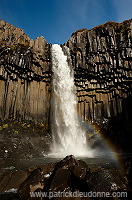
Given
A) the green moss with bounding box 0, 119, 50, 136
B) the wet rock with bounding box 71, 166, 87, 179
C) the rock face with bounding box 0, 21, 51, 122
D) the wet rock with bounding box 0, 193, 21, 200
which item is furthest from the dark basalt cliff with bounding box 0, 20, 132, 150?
the wet rock with bounding box 71, 166, 87, 179

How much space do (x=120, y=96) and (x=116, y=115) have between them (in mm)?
3705

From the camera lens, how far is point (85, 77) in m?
27.9

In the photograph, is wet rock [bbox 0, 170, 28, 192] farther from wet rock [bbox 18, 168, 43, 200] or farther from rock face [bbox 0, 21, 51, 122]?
rock face [bbox 0, 21, 51, 122]

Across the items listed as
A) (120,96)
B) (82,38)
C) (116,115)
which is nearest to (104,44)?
(82,38)

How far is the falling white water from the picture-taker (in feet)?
76.5

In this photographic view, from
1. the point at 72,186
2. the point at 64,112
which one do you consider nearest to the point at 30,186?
the point at 72,186

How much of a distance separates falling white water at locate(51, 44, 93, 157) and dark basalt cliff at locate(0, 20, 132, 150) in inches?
53.5

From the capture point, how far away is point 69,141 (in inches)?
938

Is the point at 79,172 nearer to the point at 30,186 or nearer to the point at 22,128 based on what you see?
the point at 30,186

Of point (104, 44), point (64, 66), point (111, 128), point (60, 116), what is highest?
point (104, 44)

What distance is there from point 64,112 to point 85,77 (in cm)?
808

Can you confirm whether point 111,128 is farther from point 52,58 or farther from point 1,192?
point 1,192

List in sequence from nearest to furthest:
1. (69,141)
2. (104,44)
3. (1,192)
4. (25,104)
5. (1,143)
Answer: (1,192)
(1,143)
(69,141)
(25,104)
(104,44)

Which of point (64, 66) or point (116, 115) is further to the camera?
point (64, 66)
